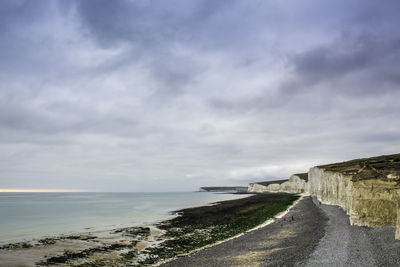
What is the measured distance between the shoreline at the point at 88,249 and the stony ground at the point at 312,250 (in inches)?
117

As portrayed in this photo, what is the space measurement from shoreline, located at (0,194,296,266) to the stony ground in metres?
2.97

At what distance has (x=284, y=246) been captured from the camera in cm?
1847

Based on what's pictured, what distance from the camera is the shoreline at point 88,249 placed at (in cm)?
1970

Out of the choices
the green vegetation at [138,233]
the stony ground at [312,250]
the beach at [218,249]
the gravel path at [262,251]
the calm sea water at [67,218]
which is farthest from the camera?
the calm sea water at [67,218]

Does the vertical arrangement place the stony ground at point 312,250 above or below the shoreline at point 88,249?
above

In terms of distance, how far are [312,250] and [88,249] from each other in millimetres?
17199

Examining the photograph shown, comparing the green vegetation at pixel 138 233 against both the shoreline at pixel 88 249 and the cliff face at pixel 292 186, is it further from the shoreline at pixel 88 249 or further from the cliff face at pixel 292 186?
the cliff face at pixel 292 186

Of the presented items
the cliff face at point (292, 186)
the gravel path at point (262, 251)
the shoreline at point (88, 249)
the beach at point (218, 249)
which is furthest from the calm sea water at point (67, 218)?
the cliff face at point (292, 186)

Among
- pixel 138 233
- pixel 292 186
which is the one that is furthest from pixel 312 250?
pixel 292 186

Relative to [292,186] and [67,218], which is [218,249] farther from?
[292,186]

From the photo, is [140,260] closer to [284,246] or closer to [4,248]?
[284,246]

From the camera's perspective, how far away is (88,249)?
23094 millimetres

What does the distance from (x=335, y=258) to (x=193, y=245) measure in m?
11.9

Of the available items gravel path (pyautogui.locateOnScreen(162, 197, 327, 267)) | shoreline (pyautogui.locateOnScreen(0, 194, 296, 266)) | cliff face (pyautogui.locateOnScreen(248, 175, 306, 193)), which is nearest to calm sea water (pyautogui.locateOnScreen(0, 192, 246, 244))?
shoreline (pyautogui.locateOnScreen(0, 194, 296, 266))
